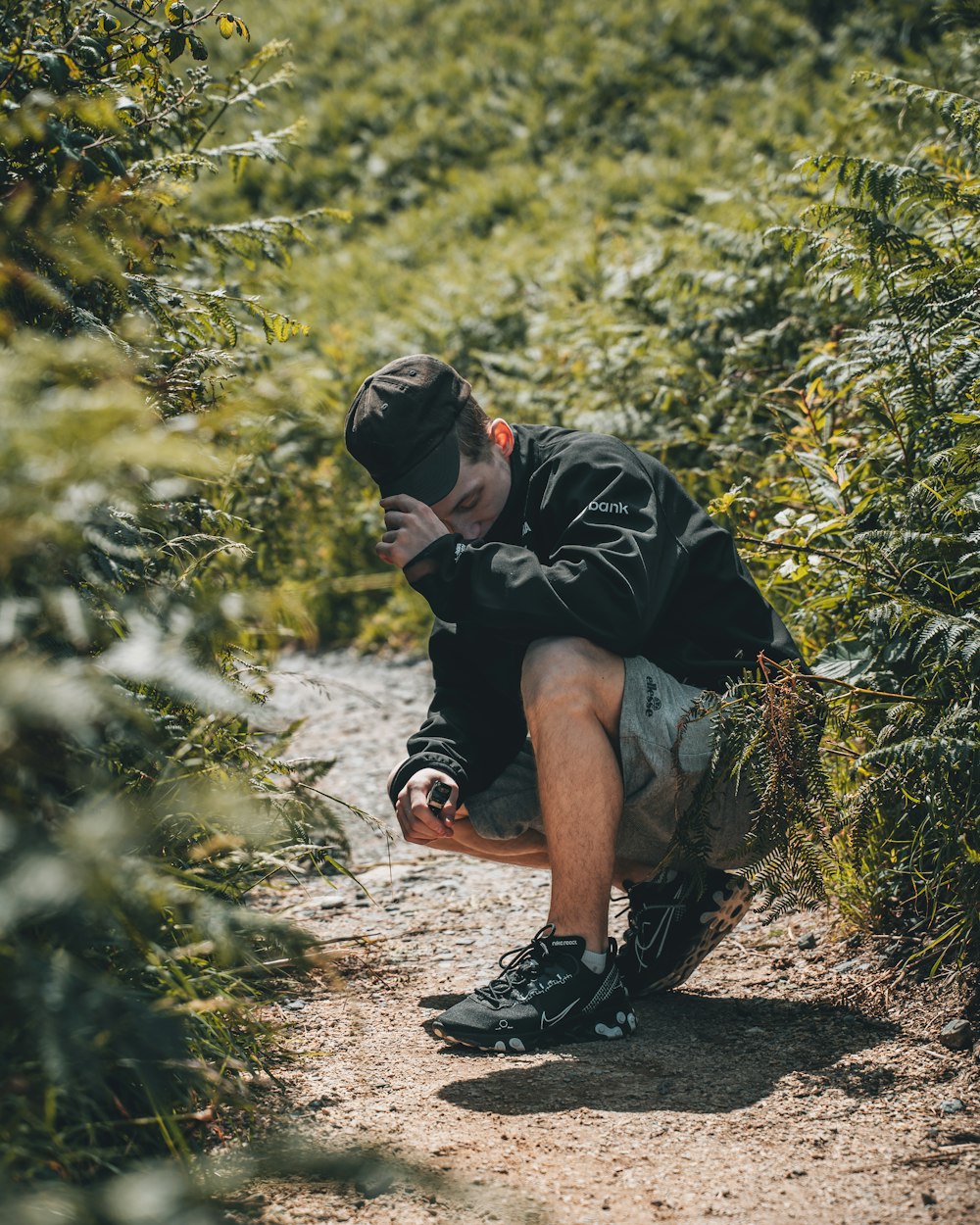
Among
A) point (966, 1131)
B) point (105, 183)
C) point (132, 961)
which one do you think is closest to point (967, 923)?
point (966, 1131)

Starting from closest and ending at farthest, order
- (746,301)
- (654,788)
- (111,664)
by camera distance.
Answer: (111,664) < (654,788) < (746,301)

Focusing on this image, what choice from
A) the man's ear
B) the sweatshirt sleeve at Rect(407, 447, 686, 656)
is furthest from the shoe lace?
the man's ear

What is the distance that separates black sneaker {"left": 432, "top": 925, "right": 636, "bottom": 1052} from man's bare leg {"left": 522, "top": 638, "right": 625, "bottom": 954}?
0.06m

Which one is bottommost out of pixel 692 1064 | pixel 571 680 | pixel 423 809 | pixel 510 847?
pixel 692 1064

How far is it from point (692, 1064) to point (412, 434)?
65.0 inches

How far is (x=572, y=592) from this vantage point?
9.14 ft

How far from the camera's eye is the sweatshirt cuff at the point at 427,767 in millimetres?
3041

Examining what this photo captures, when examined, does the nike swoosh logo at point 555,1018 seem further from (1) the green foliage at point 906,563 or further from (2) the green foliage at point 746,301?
(1) the green foliage at point 906,563

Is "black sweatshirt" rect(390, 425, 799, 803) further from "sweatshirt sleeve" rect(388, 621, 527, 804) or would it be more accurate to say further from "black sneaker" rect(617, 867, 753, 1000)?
"black sneaker" rect(617, 867, 753, 1000)

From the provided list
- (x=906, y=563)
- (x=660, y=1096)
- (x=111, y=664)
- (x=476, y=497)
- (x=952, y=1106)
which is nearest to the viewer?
(x=111, y=664)

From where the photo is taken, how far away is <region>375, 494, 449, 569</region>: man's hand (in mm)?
2936

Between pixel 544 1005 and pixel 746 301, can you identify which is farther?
pixel 746 301

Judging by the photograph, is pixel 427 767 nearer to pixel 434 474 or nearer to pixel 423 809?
pixel 423 809

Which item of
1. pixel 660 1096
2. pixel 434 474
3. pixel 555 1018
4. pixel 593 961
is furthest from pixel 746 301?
pixel 660 1096
